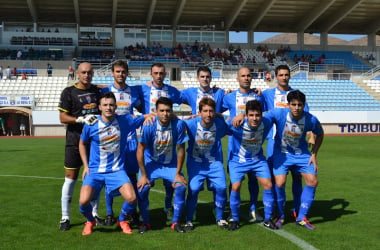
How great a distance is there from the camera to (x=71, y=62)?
1302 inches

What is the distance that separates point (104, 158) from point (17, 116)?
23.1 meters

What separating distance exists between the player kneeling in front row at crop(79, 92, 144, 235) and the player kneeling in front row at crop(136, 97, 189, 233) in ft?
0.81

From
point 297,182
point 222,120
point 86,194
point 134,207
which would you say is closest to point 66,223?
point 86,194

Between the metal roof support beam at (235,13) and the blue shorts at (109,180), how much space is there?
98.0 feet

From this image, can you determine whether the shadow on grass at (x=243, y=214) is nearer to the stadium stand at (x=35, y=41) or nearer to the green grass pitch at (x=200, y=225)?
the green grass pitch at (x=200, y=225)

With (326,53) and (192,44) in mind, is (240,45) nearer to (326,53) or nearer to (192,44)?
(192,44)

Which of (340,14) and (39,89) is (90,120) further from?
(340,14)

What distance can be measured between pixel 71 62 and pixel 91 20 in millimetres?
6085

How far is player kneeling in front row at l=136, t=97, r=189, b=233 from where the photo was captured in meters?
4.99

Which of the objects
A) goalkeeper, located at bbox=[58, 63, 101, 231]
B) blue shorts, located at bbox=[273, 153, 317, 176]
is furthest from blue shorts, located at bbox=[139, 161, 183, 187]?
blue shorts, located at bbox=[273, 153, 317, 176]

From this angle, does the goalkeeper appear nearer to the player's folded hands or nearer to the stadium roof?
the player's folded hands

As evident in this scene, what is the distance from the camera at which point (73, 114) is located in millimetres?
5254

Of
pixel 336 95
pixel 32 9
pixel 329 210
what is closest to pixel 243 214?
pixel 329 210

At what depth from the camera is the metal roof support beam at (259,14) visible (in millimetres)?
33625
